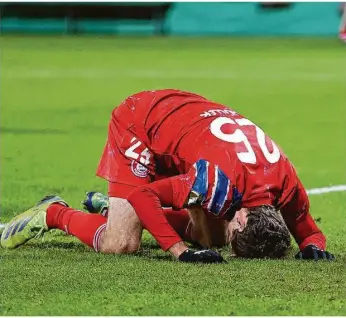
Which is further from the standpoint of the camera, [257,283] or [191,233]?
[191,233]

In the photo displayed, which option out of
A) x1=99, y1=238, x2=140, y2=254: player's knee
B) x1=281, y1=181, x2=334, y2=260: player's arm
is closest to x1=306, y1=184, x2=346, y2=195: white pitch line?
x1=281, y1=181, x2=334, y2=260: player's arm

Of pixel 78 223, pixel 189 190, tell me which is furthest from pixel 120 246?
pixel 189 190

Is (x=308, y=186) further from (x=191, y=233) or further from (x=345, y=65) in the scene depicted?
(x=345, y=65)

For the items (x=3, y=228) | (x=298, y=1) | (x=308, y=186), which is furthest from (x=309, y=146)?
(x=298, y=1)

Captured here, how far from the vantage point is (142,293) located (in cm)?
580

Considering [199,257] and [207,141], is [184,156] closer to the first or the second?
[207,141]

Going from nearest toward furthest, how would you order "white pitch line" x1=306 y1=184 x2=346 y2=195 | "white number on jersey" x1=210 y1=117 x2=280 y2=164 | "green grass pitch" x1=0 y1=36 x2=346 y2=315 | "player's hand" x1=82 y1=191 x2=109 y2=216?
"green grass pitch" x1=0 y1=36 x2=346 y2=315
"white number on jersey" x1=210 y1=117 x2=280 y2=164
"player's hand" x1=82 y1=191 x2=109 y2=216
"white pitch line" x1=306 y1=184 x2=346 y2=195

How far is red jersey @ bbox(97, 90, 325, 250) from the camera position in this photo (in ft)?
21.0

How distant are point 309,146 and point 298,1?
19826mm

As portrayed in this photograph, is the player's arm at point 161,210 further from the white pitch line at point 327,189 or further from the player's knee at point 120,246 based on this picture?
the white pitch line at point 327,189

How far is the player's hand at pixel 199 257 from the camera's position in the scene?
6.38m

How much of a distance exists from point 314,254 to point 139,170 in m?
1.10

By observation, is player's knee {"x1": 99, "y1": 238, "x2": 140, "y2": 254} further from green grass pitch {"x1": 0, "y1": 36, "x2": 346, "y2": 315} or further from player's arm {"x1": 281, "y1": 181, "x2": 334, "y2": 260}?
player's arm {"x1": 281, "y1": 181, "x2": 334, "y2": 260}

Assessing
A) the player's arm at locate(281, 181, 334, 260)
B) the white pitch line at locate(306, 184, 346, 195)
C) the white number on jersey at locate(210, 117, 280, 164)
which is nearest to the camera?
the white number on jersey at locate(210, 117, 280, 164)
